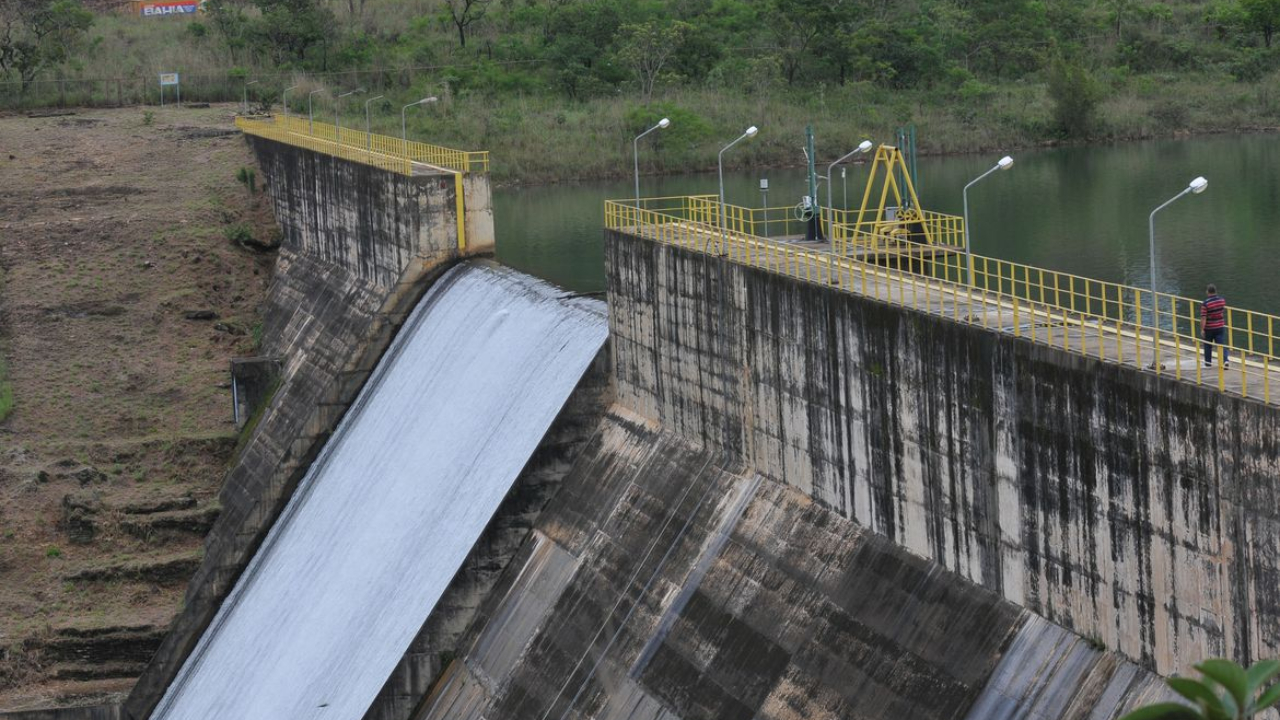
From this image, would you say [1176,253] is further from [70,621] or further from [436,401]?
[70,621]

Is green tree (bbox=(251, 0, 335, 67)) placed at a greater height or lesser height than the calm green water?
greater

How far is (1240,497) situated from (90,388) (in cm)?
3402

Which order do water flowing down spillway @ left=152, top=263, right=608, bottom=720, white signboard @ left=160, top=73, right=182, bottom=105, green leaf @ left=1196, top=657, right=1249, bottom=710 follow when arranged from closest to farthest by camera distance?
green leaf @ left=1196, top=657, right=1249, bottom=710 < water flowing down spillway @ left=152, top=263, right=608, bottom=720 < white signboard @ left=160, top=73, right=182, bottom=105

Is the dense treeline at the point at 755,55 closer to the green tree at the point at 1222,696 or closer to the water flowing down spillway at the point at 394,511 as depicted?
the water flowing down spillway at the point at 394,511

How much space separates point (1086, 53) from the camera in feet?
245

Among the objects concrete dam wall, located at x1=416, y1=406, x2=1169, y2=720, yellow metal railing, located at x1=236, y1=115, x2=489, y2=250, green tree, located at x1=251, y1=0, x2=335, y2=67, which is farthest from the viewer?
green tree, located at x1=251, y1=0, x2=335, y2=67

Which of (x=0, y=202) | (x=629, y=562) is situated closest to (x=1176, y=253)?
(x=629, y=562)

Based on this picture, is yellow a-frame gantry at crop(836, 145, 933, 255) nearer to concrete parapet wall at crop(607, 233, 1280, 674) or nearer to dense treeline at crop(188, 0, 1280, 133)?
concrete parapet wall at crop(607, 233, 1280, 674)

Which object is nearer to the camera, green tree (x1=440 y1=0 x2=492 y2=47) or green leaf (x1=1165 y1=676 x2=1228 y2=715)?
green leaf (x1=1165 y1=676 x2=1228 y2=715)

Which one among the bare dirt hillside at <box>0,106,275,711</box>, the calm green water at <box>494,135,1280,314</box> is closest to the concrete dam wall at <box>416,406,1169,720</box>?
the bare dirt hillside at <box>0,106,275,711</box>

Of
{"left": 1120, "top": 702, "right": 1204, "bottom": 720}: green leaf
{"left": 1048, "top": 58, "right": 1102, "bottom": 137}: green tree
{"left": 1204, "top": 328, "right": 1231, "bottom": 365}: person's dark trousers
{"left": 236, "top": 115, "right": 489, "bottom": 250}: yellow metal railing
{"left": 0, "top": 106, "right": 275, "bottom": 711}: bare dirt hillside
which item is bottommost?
{"left": 0, "top": 106, "right": 275, "bottom": 711}: bare dirt hillside

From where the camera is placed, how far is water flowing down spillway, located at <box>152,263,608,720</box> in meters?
26.3

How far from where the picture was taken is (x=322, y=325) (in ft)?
136

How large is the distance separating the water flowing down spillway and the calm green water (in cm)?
553
